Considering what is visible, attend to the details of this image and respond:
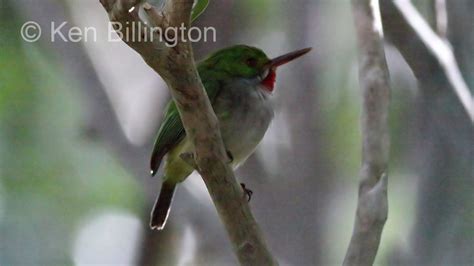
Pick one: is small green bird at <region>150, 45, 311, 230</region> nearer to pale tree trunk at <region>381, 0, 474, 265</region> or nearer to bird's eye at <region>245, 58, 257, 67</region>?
bird's eye at <region>245, 58, 257, 67</region>

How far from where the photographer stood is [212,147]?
89.5 inches

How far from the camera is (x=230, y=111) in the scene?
344cm

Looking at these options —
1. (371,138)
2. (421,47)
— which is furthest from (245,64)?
(371,138)

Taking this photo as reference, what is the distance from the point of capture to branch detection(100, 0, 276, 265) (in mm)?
2049

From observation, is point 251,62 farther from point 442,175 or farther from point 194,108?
point 194,108

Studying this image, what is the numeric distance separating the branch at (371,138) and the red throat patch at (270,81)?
2.68 feet

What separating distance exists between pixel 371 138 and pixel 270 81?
49.0 inches

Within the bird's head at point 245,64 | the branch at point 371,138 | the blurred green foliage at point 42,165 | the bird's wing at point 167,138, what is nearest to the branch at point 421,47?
the branch at point 371,138

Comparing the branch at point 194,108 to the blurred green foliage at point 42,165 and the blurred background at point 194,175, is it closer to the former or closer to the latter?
the blurred background at point 194,175

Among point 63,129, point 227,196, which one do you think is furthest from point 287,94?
point 227,196

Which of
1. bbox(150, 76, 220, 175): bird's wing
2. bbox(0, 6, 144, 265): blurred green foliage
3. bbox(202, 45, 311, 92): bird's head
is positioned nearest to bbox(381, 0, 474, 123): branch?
bbox(202, 45, 311, 92): bird's head

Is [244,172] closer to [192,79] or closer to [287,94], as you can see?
[287,94]

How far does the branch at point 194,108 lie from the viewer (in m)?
2.05

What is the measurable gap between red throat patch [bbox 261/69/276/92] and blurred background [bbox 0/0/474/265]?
0.21 m
